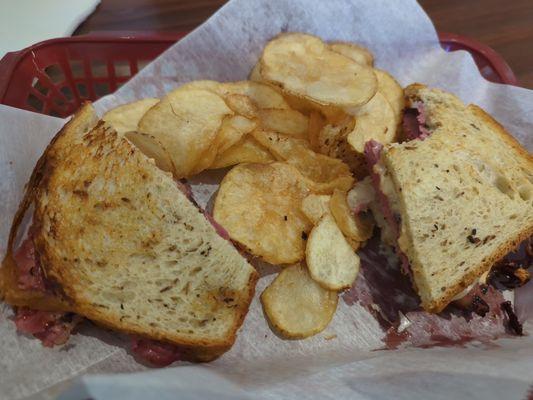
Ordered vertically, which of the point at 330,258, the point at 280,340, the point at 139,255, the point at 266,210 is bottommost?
the point at 280,340

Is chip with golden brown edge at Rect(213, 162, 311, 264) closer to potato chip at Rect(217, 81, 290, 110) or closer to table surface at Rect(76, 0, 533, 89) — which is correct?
potato chip at Rect(217, 81, 290, 110)

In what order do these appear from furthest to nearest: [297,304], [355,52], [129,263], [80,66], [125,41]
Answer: [80,66], [125,41], [355,52], [297,304], [129,263]

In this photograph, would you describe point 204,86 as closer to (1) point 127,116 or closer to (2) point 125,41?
(1) point 127,116

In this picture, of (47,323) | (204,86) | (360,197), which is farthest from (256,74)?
(47,323)

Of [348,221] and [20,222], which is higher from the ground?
[20,222]

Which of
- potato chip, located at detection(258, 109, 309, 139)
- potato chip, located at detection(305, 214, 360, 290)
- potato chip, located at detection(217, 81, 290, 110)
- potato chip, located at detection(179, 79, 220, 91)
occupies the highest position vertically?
potato chip, located at detection(179, 79, 220, 91)

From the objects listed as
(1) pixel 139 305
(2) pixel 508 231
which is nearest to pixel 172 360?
(1) pixel 139 305

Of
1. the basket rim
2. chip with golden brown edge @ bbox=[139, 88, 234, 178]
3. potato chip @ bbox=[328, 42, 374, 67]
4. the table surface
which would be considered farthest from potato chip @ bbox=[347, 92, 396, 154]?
the table surface
